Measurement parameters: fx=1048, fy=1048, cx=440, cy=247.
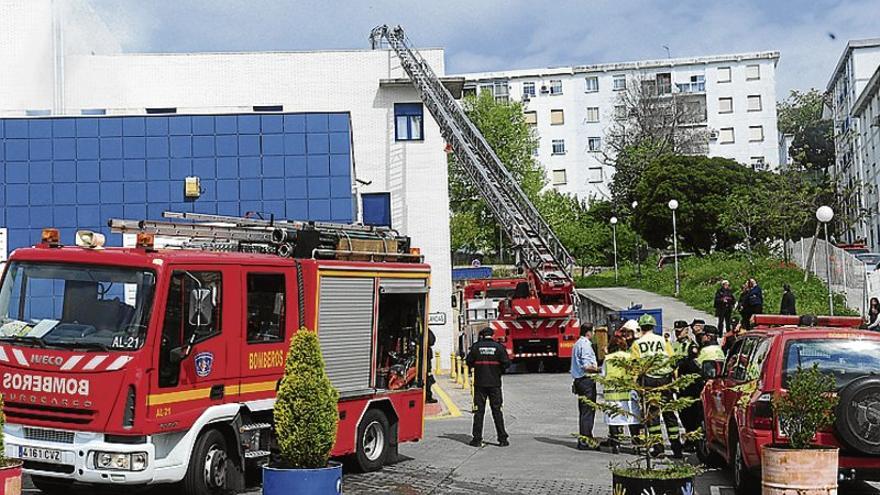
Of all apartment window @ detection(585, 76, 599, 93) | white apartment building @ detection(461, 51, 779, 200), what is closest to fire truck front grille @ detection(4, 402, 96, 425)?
white apartment building @ detection(461, 51, 779, 200)

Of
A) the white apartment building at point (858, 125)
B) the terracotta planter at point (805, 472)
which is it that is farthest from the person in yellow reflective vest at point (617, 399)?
the white apartment building at point (858, 125)

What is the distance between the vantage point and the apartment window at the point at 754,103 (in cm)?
8081

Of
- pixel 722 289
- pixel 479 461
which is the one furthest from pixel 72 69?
pixel 479 461

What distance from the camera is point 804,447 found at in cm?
842

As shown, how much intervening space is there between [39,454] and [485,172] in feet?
77.6

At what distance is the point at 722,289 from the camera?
29.9 meters

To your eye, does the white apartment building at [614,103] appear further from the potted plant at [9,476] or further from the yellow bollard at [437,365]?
the potted plant at [9,476]

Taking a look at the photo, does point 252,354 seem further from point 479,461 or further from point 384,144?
point 384,144

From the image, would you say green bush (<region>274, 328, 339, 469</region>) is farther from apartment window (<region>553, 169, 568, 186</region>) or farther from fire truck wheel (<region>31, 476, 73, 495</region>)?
apartment window (<region>553, 169, 568, 186</region>)

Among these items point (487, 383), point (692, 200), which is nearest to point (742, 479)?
point (487, 383)

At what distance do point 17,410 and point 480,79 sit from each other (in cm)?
7897

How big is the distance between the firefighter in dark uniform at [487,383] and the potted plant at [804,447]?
22.1 feet

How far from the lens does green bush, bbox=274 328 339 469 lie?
8820 mm

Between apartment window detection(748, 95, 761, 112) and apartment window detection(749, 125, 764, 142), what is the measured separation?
1.35 m
